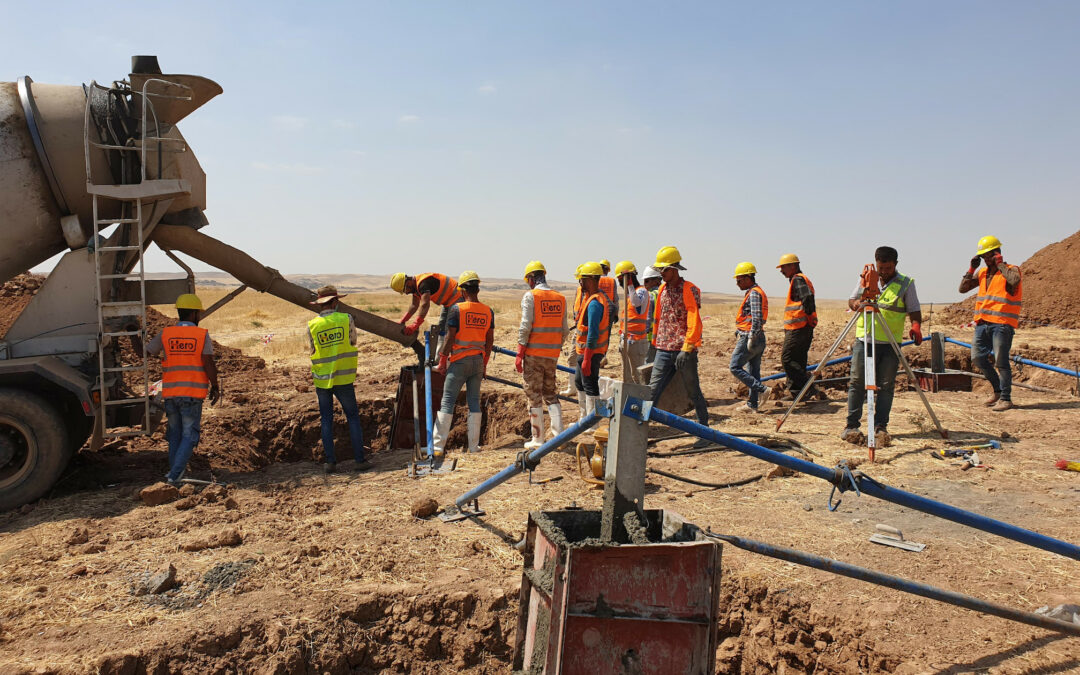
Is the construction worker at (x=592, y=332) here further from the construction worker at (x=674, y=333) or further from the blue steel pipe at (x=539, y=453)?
the blue steel pipe at (x=539, y=453)

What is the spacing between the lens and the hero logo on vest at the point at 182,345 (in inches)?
253

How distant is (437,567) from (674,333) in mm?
4068

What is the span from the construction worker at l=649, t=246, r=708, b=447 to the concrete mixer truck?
198 inches

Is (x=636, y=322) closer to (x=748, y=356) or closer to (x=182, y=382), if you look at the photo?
(x=748, y=356)

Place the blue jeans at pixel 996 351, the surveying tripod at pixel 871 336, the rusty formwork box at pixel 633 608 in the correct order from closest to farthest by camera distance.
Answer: the rusty formwork box at pixel 633 608 < the surveying tripod at pixel 871 336 < the blue jeans at pixel 996 351

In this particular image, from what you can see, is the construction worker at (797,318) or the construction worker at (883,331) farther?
the construction worker at (797,318)

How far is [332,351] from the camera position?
23.7 feet

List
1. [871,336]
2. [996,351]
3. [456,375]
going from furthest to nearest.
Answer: [996,351] < [456,375] < [871,336]

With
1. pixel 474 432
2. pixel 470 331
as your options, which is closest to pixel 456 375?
pixel 470 331

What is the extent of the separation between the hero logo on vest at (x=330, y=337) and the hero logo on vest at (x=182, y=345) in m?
A: 1.17

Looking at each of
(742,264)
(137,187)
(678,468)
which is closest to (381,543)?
(678,468)

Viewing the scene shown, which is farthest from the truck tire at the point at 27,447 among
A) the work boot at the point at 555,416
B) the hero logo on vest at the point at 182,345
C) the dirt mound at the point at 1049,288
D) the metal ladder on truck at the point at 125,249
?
the dirt mound at the point at 1049,288

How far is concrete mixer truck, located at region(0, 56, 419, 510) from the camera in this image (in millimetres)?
6059

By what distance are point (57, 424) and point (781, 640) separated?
6.09 m
